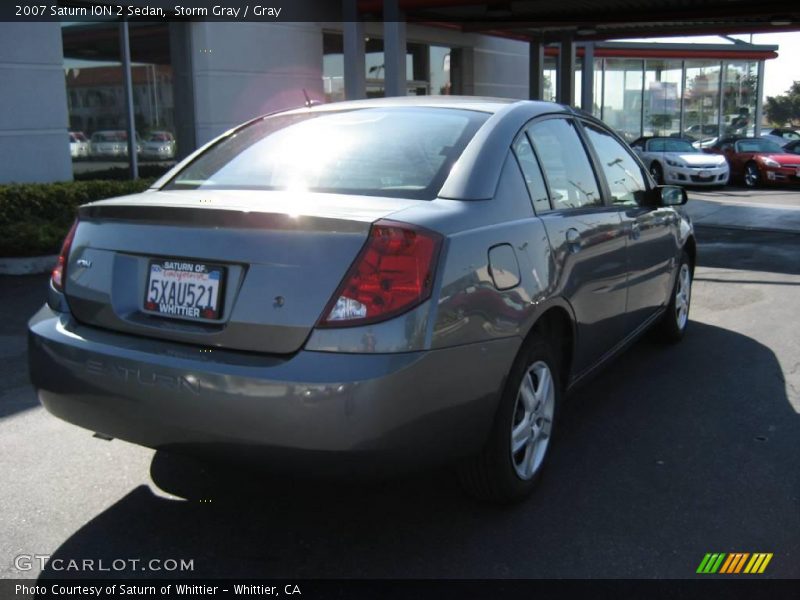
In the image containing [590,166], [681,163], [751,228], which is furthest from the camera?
[681,163]

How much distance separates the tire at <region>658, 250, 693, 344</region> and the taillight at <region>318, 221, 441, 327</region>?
3.23 metres

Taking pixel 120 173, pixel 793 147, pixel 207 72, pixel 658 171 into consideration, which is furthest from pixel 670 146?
pixel 120 173

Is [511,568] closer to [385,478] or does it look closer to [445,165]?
[385,478]

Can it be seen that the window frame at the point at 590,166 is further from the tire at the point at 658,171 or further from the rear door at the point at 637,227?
the tire at the point at 658,171

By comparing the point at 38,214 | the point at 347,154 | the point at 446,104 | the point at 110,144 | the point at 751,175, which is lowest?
the point at 751,175

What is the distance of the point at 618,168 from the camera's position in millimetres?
4746

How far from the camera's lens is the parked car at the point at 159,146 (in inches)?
452

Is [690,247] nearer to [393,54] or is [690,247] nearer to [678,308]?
[678,308]

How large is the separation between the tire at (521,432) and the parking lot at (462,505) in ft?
0.42

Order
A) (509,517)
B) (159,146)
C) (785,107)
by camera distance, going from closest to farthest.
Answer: (509,517) → (159,146) → (785,107)

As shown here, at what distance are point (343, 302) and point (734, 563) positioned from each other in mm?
1682

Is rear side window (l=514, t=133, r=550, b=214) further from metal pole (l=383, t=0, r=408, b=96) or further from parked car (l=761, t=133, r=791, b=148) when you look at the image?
parked car (l=761, t=133, r=791, b=148)

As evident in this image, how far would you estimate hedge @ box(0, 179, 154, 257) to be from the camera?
812 cm

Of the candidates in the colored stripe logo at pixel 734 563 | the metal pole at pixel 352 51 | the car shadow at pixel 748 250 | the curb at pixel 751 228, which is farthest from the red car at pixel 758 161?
the colored stripe logo at pixel 734 563
